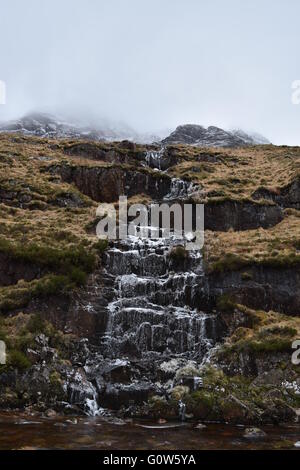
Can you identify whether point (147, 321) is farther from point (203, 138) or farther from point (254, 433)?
point (203, 138)

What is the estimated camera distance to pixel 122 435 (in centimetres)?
1655

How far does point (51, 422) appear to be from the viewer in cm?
1850

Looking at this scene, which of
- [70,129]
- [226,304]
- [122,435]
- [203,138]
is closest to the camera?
[122,435]

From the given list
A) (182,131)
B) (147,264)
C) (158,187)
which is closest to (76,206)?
(158,187)

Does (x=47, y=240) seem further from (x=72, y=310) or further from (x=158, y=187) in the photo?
(x=158, y=187)

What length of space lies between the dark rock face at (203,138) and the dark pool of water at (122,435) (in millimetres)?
91566

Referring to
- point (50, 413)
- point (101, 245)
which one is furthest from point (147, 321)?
point (101, 245)

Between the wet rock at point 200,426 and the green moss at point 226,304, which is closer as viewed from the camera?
the wet rock at point 200,426

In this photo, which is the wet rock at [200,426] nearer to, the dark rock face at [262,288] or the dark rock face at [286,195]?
the dark rock face at [262,288]

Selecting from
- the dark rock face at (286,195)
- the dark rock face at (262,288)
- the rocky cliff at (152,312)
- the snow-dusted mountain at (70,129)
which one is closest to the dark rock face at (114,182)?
the rocky cliff at (152,312)

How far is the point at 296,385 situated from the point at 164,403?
21.4 feet

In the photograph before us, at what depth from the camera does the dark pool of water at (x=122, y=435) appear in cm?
1501

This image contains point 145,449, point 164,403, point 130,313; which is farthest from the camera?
point 130,313

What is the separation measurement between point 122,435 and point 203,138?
105612 mm
